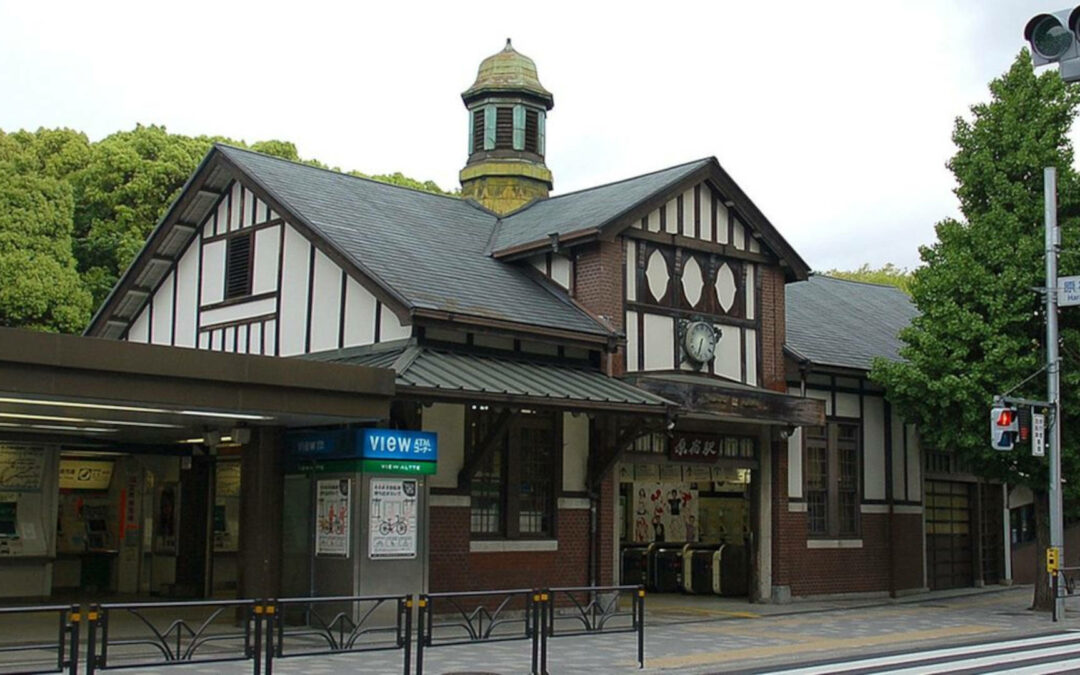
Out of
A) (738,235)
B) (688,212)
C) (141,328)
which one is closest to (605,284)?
(688,212)

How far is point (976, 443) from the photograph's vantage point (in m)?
22.9

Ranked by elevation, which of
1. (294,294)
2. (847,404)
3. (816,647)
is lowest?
(816,647)

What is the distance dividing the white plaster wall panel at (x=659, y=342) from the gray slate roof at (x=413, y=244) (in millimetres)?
1330

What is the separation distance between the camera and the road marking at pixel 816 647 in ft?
52.0

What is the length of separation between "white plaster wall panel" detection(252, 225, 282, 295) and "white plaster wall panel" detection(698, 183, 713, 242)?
7.70m

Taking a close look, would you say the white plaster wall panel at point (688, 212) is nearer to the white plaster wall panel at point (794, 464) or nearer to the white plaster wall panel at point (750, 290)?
the white plaster wall panel at point (750, 290)

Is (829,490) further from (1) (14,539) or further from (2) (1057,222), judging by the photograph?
(1) (14,539)

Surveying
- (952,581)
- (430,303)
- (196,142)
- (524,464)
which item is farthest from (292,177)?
(196,142)

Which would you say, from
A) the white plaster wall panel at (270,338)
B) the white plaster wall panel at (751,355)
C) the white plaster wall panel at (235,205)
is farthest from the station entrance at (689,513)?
the white plaster wall panel at (235,205)

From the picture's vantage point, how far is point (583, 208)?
24.3m

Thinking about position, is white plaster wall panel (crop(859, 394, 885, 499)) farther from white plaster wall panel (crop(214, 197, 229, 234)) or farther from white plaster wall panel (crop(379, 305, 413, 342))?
white plaster wall panel (crop(214, 197, 229, 234))

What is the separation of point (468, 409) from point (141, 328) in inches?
357

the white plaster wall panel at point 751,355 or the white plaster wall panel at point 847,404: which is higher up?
the white plaster wall panel at point 751,355

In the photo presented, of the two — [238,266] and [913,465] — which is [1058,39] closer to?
[238,266]
